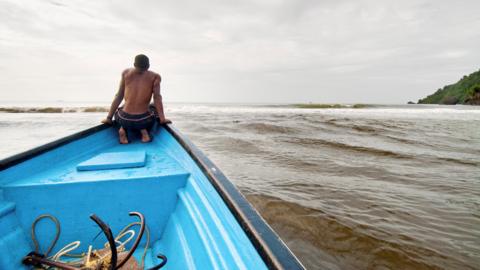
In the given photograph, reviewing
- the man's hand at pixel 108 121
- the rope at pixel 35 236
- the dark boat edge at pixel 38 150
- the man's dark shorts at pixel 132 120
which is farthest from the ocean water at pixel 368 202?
the rope at pixel 35 236

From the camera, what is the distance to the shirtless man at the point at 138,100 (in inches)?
137

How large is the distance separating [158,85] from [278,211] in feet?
8.68

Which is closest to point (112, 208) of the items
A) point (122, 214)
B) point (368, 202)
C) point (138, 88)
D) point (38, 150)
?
point (122, 214)

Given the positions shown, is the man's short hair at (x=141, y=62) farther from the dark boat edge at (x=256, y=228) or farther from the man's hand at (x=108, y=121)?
the dark boat edge at (x=256, y=228)

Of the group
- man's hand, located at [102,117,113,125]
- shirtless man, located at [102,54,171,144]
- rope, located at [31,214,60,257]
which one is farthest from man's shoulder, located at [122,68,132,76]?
rope, located at [31,214,60,257]

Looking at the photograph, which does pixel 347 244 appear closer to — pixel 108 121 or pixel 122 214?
pixel 122 214

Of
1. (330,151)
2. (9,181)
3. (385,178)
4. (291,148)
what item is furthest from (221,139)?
(9,181)

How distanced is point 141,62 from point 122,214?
8.14 ft

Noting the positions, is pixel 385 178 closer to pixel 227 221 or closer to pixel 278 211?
pixel 278 211

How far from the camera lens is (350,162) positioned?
5.28 m

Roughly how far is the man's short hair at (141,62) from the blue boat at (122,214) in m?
1.76

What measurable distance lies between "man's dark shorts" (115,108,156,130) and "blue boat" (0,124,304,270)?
125 centimetres

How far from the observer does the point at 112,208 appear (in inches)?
69.1

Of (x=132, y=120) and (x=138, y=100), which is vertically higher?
(x=138, y=100)
